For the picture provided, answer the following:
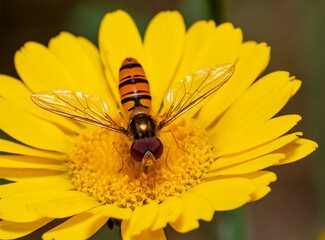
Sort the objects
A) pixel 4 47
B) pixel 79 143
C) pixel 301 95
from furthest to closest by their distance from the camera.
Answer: pixel 301 95, pixel 4 47, pixel 79 143

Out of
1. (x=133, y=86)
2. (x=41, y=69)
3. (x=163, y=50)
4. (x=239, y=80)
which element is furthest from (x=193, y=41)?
(x=41, y=69)

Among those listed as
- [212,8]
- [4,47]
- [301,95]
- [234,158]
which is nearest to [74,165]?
[234,158]

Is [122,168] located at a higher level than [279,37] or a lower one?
lower

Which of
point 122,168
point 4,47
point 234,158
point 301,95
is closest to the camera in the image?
point 234,158

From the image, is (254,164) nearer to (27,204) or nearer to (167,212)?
(167,212)

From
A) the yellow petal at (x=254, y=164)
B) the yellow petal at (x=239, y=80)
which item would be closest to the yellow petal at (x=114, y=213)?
the yellow petal at (x=254, y=164)

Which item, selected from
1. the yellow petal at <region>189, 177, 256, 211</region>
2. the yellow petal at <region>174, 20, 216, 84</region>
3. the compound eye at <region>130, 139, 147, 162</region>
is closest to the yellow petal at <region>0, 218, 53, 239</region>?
the compound eye at <region>130, 139, 147, 162</region>

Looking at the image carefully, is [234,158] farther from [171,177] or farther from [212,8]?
[212,8]

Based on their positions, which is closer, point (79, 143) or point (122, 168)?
point (122, 168)

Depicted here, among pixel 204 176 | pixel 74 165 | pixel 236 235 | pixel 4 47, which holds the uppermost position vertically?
pixel 4 47
